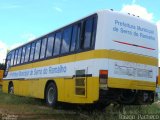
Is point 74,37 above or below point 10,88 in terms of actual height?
above

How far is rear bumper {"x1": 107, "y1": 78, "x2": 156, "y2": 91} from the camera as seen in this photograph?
1167 centimetres

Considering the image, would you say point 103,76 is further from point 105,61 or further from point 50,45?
point 50,45

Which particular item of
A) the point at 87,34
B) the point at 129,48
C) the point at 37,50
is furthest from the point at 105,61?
the point at 37,50

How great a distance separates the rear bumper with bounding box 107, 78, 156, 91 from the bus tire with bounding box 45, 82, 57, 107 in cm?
373

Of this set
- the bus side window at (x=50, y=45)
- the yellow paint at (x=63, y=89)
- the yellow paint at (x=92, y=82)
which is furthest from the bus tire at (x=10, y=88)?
the bus side window at (x=50, y=45)

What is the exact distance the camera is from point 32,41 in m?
18.9

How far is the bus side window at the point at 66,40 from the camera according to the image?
1398 cm

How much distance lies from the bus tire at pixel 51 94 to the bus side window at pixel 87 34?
118 inches

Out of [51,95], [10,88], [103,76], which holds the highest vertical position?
[103,76]

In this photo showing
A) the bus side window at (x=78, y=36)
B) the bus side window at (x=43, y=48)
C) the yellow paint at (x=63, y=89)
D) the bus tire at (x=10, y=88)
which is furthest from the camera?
the bus tire at (x=10, y=88)

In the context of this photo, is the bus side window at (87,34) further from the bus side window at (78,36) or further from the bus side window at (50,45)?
the bus side window at (50,45)

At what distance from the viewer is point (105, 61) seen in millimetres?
11547

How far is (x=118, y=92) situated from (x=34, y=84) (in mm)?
6621

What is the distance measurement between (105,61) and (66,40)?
3063mm
